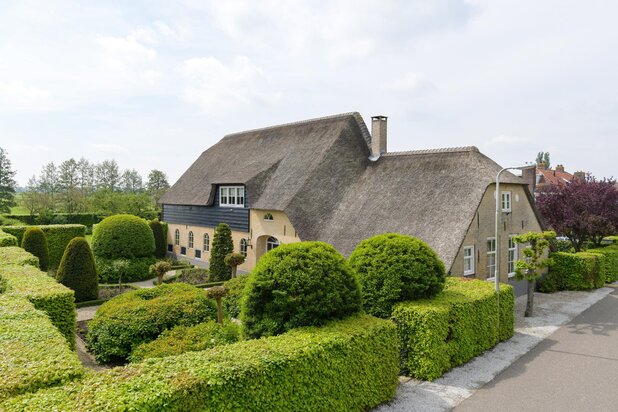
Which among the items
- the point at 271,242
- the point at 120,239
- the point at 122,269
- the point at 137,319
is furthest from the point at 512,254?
the point at 120,239

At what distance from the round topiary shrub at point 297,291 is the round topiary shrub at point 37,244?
19.4 m

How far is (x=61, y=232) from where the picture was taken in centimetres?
2517

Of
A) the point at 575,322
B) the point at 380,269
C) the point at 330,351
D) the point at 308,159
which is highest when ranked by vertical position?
the point at 308,159

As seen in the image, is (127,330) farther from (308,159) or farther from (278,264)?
(308,159)

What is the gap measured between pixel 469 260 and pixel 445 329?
22.9 ft

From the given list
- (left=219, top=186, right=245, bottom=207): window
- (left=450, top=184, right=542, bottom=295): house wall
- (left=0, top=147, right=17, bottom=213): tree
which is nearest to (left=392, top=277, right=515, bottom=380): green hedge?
(left=450, top=184, right=542, bottom=295): house wall

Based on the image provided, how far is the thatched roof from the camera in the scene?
15.9m

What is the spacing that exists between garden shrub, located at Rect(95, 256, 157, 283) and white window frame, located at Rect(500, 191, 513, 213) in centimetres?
1871

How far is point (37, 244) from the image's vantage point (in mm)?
22781

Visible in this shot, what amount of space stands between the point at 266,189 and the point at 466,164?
33.7 feet

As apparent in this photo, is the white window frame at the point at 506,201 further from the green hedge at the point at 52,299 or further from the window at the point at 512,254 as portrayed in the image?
the green hedge at the point at 52,299

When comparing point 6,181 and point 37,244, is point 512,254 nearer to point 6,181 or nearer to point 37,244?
point 37,244

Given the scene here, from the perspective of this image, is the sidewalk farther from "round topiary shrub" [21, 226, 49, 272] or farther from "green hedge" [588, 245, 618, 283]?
"round topiary shrub" [21, 226, 49, 272]

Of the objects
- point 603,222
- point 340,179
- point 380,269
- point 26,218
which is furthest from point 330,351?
point 26,218
